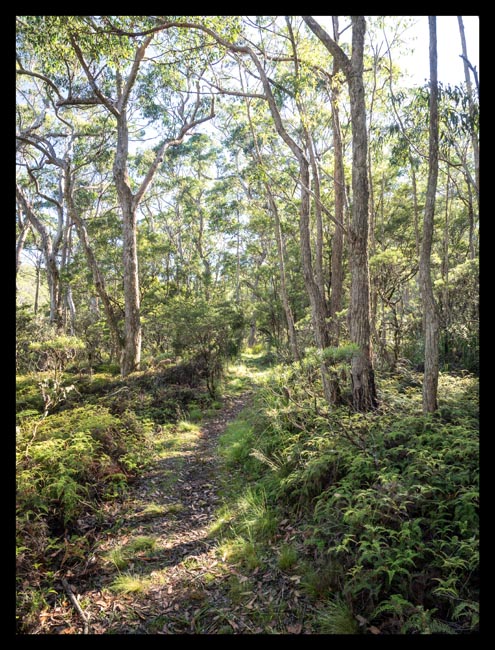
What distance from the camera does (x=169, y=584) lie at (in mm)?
3131

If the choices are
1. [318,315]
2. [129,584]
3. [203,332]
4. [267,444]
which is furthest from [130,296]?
[129,584]

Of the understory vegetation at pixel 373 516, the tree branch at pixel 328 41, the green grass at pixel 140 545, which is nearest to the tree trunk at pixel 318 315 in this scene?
the understory vegetation at pixel 373 516

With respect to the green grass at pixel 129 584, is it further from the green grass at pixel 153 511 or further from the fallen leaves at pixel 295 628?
the fallen leaves at pixel 295 628

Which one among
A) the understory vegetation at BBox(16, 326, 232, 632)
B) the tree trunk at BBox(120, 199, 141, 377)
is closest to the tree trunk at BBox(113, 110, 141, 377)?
the tree trunk at BBox(120, 199, 141, 377)

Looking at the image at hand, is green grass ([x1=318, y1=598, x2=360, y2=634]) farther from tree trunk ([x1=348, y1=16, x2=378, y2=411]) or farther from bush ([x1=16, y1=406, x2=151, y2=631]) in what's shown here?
tree trunk ([x1=348, y1=16, x2=378, y2=411])

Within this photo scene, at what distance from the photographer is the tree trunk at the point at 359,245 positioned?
539cm

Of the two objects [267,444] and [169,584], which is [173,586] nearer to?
[169,584]

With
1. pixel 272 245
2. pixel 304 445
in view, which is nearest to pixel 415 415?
pixel 304 445

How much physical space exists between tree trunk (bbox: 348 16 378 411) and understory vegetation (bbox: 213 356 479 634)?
0.43m

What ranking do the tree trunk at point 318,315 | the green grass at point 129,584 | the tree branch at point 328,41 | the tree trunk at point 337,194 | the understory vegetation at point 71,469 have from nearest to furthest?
the green grass at point 129,584 → the understory vegetation at point 71,469 → the tree branch at point 328,41 → the tree trunk at point 318,315 → the tree trunk at point 337,194

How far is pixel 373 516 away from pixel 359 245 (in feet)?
12.7

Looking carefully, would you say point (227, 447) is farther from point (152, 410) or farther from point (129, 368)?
point (129, 368)

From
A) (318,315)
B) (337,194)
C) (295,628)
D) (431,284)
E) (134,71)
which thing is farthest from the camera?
(134,71)
